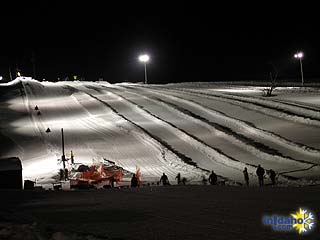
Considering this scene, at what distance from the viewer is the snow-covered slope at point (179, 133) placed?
70.1 feet

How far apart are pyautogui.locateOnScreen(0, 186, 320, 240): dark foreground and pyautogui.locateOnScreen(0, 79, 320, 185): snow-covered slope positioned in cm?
758

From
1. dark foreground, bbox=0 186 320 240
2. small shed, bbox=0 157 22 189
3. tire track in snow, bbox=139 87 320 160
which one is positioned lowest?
dark foreground, bbox=0 186 320 240

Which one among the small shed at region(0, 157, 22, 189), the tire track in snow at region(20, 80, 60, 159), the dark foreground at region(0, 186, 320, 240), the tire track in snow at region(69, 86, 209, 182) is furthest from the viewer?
the tire track in snow at region(20, 80, 60, 159)

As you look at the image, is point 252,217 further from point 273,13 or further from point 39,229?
point 273,13

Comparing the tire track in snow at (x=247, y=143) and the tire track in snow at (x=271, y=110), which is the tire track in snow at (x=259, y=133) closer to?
the tire track in snow at (x=247, y=143)

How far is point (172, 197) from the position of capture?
1050 centimetres

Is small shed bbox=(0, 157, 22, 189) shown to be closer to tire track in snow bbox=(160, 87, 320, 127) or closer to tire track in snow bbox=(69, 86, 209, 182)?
tire track in snow bbox=(69, 86, 209, 182)

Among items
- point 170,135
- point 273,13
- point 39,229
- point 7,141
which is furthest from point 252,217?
point 273,13

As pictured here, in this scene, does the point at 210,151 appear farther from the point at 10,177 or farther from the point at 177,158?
the point at 10,177

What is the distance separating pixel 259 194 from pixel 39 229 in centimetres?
544

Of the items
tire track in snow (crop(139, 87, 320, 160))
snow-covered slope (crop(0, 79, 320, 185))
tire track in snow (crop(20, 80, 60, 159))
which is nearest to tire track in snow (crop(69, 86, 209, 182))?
snow-covered slope (crop(0, 79, 320, 185))

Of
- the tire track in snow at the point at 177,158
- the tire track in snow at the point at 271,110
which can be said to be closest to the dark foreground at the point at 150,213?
the tire track in snow at the point at 177,158

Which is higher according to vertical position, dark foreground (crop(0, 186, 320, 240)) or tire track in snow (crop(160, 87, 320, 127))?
tire track in snow (crop(160, 87, 320, 127))

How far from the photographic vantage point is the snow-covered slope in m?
21.4
